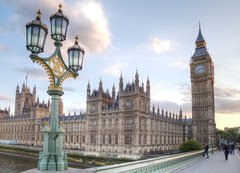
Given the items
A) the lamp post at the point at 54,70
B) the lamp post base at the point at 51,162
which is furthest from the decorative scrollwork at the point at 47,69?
the lamp post base at the point at 51,162

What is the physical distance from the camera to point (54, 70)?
8.91m

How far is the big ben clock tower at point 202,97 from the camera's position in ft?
294

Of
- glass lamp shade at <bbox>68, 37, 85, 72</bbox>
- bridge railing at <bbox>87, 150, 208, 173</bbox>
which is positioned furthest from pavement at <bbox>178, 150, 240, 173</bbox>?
glass lamp shade at <bbox>68, 37, 85, 72</bbox>

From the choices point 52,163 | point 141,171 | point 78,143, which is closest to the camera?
point 52,163

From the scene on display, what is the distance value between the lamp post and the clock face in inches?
3680

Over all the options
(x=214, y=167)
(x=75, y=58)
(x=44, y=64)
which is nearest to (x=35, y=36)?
(x=44, y=64)

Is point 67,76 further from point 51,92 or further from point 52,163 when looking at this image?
point 52,163

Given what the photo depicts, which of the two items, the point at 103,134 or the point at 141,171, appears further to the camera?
the point at 103,134

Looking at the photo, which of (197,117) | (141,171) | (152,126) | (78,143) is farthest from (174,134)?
(141,171)

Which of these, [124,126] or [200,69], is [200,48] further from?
[124,126]

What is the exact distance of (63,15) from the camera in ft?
30.0

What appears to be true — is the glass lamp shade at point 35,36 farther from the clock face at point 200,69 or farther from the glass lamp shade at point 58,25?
the clock face at point 200,69

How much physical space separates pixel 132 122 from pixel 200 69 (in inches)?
1937

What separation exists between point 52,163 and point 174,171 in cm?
1093
